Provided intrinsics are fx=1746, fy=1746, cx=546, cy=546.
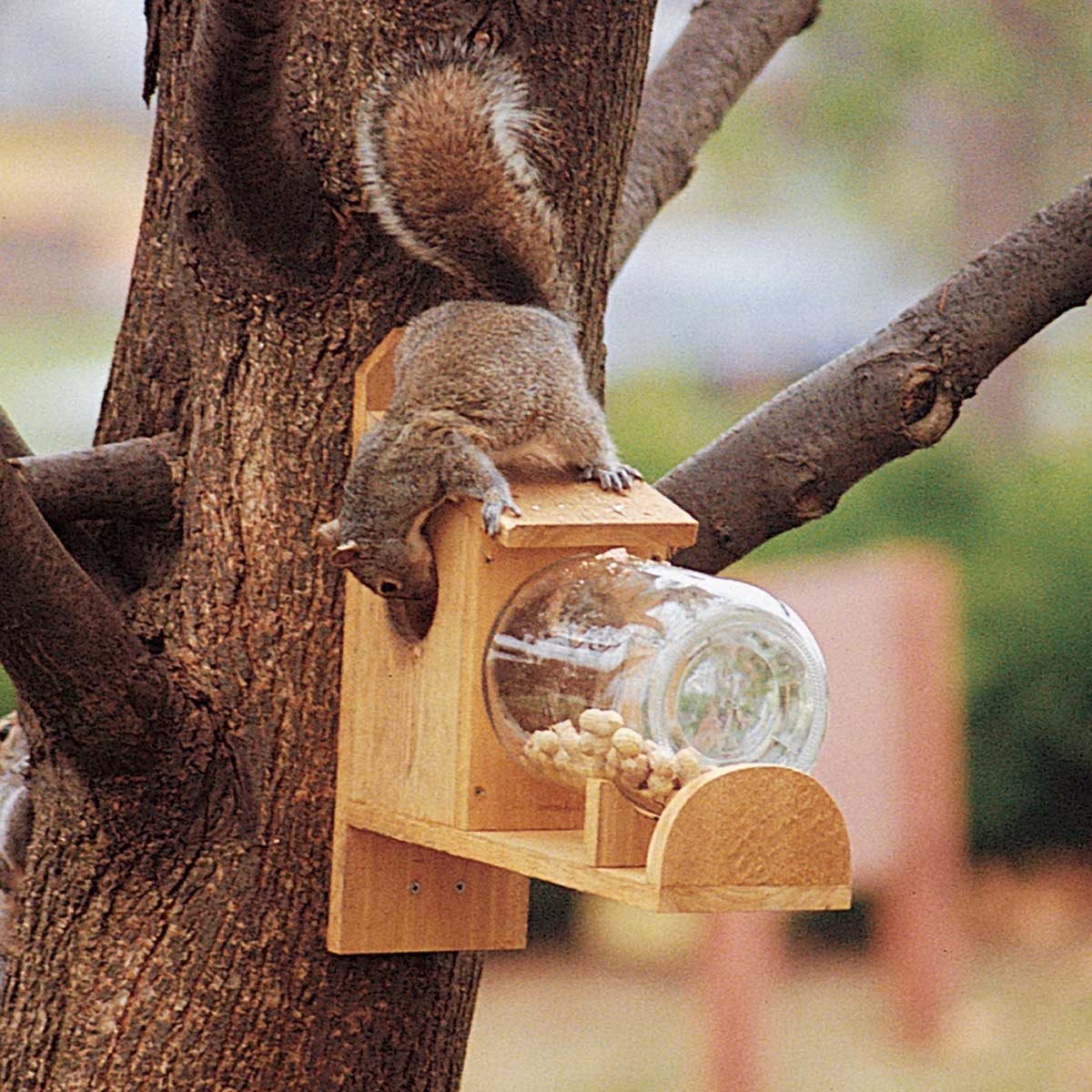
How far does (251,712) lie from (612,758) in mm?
300

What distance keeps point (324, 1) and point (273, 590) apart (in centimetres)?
36

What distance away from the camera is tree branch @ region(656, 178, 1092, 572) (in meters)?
1.11

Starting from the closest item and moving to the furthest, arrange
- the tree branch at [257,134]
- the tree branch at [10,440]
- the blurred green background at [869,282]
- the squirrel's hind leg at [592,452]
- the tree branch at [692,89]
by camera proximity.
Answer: the tree branch at [257,134] → the squirrel's hind leg at [592,452] → the tree branch at [10,440] → the tree branch at [692,89] → the blurred green background at [869,282]

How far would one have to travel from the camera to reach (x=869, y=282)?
4.48 meters

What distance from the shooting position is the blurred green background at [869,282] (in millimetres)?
3084

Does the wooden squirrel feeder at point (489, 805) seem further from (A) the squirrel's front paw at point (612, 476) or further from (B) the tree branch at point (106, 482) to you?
(B) the tree branch at point (106, 482)

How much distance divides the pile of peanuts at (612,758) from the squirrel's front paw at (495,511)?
10 cm

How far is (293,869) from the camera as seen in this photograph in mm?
1043

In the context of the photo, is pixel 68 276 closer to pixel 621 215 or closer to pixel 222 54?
pixel 621 215

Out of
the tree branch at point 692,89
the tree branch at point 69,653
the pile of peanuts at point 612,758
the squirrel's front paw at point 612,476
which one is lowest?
the pile of peanuts at point 612,758

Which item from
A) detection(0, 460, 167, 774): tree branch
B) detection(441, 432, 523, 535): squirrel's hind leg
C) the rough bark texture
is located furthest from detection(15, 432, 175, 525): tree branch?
detection(441, 432, 523, 535): squirrel's hind leg

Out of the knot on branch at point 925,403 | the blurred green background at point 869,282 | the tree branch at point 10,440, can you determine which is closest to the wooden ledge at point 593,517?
the knot on branch at point 925,403

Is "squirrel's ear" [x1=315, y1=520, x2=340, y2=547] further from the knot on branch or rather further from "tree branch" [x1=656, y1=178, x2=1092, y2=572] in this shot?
the knot on branch

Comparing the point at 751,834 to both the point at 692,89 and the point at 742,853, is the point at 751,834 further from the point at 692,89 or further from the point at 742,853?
the point at 692,89
